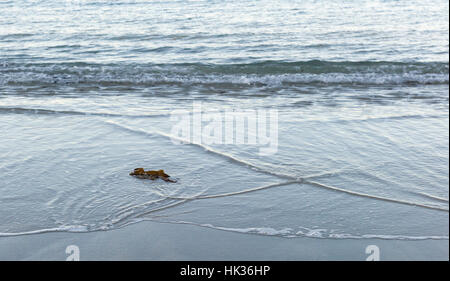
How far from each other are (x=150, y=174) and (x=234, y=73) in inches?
268

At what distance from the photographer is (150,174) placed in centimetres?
425

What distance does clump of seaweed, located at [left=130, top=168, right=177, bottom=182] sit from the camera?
4210mm

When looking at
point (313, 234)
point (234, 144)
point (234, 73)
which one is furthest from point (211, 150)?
point (234, 73)

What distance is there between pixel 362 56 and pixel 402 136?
7.04 meters

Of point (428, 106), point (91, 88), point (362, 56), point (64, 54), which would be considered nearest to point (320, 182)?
point (428, 106)

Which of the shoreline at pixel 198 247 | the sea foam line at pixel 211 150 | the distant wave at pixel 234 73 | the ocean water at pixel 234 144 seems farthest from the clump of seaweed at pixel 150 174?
the distant wave at pixel 234 73

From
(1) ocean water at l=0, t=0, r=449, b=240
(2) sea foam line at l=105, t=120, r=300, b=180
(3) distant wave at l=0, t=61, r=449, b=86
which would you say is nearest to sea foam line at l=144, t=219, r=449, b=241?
(1) ocean water at l=0, t=0, r=449, b=240

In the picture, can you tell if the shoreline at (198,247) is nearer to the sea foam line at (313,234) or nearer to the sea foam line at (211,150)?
the sea foam line at (313,234)

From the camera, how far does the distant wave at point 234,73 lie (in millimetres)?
9852

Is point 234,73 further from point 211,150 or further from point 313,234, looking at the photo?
point 313,234

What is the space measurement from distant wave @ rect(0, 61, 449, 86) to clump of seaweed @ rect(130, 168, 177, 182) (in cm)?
570
